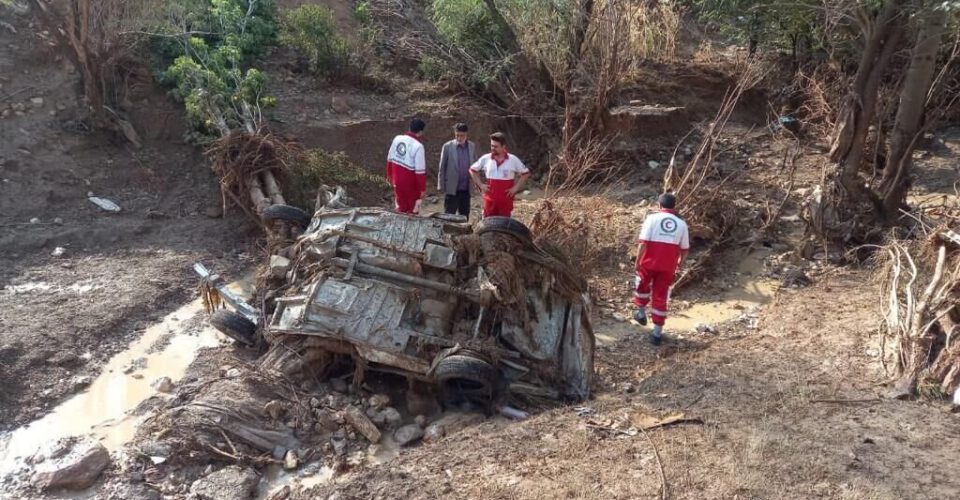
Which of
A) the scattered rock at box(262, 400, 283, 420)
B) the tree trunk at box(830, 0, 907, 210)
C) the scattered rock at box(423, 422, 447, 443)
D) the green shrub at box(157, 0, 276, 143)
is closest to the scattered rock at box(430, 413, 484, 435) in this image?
the scattered rock at box(423, 422, 447, 443)

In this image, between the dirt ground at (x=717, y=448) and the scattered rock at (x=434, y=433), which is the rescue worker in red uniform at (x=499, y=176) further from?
the scattered rock at (x=434, y=433)

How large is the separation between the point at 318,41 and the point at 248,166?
16.1ft

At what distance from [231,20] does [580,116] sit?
619cm

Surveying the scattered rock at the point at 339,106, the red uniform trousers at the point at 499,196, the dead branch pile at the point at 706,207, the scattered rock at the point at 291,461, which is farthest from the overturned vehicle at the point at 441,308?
the scattered rock at the point at 339,106

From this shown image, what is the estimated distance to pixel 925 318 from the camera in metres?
5.98

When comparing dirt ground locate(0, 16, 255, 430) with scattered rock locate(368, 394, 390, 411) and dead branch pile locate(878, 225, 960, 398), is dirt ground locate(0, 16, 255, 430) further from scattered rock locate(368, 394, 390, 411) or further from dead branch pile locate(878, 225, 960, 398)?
dead branch pile locate(878, 225, 960, 398)

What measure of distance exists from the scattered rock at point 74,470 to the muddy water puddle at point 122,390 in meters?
0.49

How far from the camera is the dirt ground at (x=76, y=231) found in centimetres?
687

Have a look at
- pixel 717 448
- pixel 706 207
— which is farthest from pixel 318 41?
pixel 717 448

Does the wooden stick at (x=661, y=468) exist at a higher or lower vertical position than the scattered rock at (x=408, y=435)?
higher

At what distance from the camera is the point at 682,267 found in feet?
29.8

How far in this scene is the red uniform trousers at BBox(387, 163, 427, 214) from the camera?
8.29 meters

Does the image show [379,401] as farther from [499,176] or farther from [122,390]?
[499,176]

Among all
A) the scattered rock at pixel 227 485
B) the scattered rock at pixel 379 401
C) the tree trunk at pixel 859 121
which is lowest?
the scattered rock at pixel 227 485
